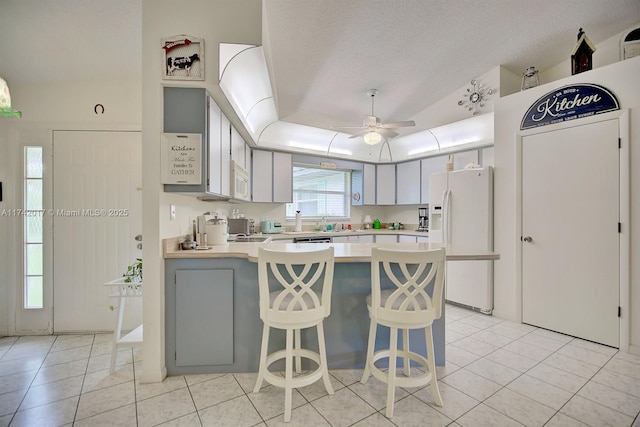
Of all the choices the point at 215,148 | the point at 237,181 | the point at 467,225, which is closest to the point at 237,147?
the point at 237,181

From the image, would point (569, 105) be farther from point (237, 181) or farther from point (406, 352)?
point (237, 181)

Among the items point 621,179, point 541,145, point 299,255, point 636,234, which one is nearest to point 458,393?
point 299,255

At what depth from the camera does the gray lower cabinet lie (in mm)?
2185

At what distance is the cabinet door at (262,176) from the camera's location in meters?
4.51

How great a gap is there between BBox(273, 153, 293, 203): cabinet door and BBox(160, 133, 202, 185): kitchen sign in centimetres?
253

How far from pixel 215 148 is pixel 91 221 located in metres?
1.70

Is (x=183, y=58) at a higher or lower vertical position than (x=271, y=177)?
higher

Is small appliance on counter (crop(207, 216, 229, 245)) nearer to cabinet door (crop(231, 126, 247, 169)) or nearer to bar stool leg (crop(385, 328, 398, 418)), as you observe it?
cabinet door (crop(231, 126, 247, 169))

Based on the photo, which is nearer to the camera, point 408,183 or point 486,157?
point 486,157

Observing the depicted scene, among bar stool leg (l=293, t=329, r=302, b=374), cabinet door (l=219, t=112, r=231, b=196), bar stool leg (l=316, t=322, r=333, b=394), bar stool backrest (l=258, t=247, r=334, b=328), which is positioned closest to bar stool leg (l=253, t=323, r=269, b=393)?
bar stool backrest (l=258, t=247, r=334, b=328)

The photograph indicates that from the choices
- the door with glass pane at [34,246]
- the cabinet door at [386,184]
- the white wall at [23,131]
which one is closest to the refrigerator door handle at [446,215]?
the cabinet door at [386,184]

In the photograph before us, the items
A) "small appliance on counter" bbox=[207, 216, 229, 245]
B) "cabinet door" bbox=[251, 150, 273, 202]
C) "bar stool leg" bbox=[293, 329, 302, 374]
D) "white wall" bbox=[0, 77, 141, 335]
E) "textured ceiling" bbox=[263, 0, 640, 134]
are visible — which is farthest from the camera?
"cabinet door" bbox=[251, 150, 273, 202]

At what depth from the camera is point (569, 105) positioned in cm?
286

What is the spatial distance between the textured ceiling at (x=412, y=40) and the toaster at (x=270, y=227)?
1926mm
